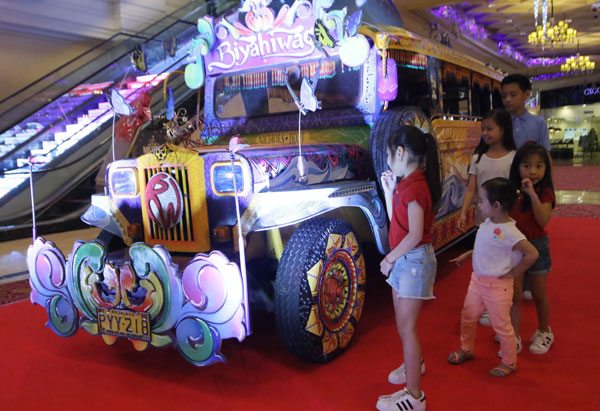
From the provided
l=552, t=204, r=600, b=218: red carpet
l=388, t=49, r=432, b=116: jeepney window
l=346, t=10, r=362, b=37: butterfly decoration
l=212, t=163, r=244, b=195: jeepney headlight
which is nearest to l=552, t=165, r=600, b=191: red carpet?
l=552, t=204, r=600, b=218: red carpet

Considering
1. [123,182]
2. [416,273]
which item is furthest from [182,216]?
[416,273]

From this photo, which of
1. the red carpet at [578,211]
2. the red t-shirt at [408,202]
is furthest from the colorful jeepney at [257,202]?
the red carpet at [578,211]

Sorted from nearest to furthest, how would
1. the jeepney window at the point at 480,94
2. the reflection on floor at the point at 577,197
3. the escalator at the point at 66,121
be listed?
the jeepney window at the point at 480,94
the escalator at the point at 66,121
the reflection on floor at the point at 577,197

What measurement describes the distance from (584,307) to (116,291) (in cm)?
315

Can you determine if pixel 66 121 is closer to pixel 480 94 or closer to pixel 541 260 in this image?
pixel 480 94

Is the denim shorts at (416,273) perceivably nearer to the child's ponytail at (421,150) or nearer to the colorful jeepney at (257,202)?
the child's ponytail at (421,150)

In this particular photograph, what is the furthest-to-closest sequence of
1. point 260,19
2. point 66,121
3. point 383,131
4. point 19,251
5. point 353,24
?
point 66,121, point 19,251, point 260,19, point 383,131, point 353,24

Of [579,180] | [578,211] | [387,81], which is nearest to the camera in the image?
[387,81]

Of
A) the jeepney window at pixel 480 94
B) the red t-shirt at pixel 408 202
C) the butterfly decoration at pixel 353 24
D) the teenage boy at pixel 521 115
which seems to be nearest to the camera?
the red t-shirt at pixel 408 202

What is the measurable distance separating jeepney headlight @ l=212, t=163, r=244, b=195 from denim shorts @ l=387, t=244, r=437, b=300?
100 centimetres

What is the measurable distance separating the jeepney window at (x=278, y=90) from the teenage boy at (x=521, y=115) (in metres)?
Answer: 1.01

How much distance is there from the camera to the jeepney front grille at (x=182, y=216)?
2.96m

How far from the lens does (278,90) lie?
4.06m

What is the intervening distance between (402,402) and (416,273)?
574mm
